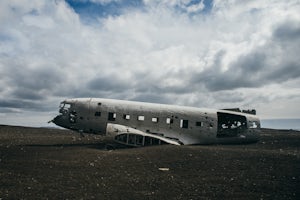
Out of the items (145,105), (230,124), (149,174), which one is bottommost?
(149,174)

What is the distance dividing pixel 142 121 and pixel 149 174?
11.6 metres

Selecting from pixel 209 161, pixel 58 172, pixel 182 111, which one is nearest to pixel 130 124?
pixel 182 111

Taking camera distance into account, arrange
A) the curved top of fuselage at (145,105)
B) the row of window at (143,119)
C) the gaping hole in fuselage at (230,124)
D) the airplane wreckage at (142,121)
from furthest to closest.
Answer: the gaping hole in fuselage at (230,124)
the curved top of fuselage at (145,105)
the row of window at (143,119)
the airplane wreckage at (142,121)

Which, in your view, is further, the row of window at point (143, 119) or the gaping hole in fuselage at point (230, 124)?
the gaping hole in fuselage at point (230, 124)

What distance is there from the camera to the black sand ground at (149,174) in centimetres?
1188

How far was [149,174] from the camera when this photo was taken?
50.4ft

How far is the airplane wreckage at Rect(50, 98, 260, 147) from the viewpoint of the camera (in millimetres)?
26016

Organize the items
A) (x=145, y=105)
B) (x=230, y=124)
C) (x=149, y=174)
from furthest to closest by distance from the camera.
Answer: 1. (x=230, y=124)
2. (x=145, y=105)
3. (x=149, y=174)

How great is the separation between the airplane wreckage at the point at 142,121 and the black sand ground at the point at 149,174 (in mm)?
4129

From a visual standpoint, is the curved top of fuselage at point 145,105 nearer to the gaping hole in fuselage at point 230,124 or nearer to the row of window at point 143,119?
the row of window at point 143,119

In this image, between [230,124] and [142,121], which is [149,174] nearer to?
[142,121]

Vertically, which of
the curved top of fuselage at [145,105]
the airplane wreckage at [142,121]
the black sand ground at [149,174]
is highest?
the curved top of fuselage at [145,105]

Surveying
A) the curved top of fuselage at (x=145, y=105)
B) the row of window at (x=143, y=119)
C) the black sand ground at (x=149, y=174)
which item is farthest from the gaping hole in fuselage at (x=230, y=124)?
the black sand ground at (x=149, y=174)

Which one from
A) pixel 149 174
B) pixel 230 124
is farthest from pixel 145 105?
pixel 149 174
